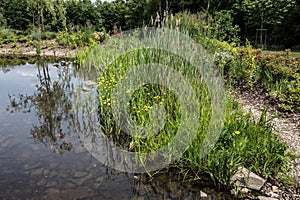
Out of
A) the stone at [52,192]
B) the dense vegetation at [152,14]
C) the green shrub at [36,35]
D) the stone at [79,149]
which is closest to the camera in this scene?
the stone at [52,192]

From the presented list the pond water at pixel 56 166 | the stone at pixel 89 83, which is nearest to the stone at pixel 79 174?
the pond water at pixel 56 166

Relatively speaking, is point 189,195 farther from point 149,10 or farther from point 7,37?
point 149,10

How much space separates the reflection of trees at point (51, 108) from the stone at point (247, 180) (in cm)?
191

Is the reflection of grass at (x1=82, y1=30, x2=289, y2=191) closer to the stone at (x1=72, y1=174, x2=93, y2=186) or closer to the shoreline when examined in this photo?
the stone at (x1=72, y1=174, x2=93, y2=186)

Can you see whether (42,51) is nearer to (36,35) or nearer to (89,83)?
(36,35)

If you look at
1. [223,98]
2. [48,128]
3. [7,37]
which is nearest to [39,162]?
[48,128]

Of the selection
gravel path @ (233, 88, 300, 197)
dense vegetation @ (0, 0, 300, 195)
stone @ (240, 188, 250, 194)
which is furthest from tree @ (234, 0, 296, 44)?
stone @ (240, 188, 250, 194)

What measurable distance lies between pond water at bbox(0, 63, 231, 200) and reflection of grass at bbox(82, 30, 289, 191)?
24 centimetres

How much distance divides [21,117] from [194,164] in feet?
9.45

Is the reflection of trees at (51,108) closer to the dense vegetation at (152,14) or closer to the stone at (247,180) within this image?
the stone at (247,180)

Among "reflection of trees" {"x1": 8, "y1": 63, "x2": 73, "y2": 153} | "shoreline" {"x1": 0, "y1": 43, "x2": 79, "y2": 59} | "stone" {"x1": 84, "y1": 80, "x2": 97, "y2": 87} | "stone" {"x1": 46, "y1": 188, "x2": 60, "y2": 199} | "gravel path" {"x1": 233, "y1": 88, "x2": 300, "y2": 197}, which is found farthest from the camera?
"shoreline" {"x1": 0, "y1": 43, "x2": 79, "y2": 59}

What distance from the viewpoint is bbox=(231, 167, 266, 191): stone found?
86.8 inches

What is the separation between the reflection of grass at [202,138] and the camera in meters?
2.31

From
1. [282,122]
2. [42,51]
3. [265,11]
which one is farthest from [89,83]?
[265,11]
